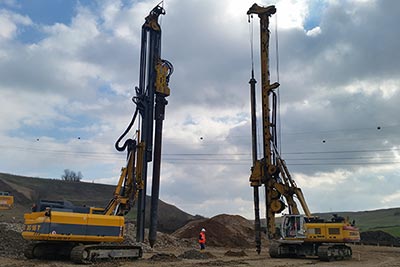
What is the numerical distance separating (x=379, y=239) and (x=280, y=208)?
27640 millimetres

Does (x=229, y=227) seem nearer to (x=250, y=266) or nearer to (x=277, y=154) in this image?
(x=277, y=154)

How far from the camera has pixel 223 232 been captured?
41906 mm

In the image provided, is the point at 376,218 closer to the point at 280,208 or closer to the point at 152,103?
the point at 280,208

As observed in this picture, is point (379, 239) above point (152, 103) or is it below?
below

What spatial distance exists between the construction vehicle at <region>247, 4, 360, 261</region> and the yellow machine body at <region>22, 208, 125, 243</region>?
10126 millimetres

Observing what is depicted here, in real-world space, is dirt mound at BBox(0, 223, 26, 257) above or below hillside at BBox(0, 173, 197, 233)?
below

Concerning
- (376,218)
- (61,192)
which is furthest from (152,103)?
(376,218)

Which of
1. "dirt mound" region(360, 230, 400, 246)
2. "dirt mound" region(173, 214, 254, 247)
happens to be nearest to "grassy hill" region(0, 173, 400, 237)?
"dirt mound" region(360, 230, 400, 246)

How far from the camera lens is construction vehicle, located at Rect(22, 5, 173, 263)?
1783 centimetres

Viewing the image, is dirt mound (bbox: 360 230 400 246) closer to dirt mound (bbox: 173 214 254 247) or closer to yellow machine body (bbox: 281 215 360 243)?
dirt mound (bbox: 173 214 254 247)

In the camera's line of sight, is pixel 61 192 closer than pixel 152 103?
No

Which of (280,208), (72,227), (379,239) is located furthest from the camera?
(379,239)

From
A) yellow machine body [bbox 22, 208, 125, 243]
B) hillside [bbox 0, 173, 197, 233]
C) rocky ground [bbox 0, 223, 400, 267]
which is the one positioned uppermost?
hillside [bbox 0, 173, 197, 233]

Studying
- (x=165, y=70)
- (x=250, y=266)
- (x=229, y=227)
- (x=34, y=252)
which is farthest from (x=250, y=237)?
(x=34, y=252)
